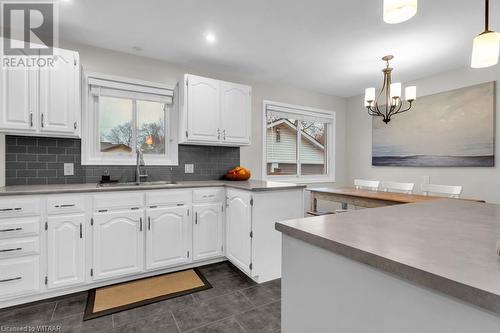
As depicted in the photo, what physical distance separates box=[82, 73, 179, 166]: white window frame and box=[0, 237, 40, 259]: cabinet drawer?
0.94 m

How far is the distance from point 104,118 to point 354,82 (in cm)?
358

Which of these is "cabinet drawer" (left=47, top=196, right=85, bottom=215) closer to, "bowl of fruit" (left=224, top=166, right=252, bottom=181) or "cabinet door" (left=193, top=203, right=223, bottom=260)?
"cabinet door" (left=193, top=203, right=223, bottom=260)

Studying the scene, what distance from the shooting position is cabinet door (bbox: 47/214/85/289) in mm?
2082

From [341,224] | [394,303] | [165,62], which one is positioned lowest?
[394,303]

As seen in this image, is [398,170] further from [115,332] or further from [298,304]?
[115,332]

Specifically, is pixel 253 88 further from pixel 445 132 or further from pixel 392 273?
pixel 392 273

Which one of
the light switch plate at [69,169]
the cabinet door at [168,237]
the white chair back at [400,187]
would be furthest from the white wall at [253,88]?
the cabinet door at [168,237]

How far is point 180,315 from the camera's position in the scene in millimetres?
1922

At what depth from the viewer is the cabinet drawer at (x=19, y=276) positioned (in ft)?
6.37

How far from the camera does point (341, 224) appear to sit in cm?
98

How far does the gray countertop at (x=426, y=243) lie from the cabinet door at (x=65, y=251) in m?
2.02

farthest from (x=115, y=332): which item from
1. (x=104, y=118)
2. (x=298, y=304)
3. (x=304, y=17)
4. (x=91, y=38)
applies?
(x=304, y=17)

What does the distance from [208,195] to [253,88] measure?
188cm

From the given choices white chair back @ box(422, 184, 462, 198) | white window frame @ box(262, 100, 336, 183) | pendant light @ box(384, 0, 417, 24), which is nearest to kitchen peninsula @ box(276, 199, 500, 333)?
pendant light @ box(384, 0, 417, 24)
